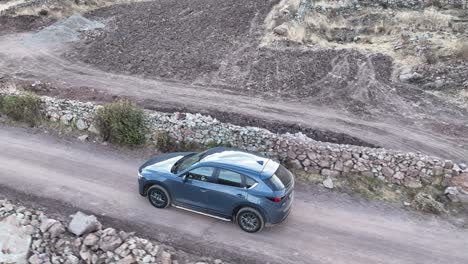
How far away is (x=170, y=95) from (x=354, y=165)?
1003 cm

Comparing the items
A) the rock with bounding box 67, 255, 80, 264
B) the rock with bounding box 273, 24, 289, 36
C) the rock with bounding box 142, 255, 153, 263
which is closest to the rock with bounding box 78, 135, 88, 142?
the rock with bounding box 67, 255, 80, 264

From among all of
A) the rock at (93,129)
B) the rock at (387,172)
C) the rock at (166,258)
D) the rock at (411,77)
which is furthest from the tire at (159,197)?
the rock at (411,77)

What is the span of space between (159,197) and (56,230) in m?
2.88

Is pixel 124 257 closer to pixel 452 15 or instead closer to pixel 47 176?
pixel 47 176

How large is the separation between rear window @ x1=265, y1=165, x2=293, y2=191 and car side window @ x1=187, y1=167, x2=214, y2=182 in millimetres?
1631

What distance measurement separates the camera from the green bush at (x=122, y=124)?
1561 cm

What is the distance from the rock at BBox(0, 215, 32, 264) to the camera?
10570mm

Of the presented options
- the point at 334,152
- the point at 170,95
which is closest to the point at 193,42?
the point at 170,95

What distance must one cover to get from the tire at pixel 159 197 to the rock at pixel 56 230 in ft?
8.29

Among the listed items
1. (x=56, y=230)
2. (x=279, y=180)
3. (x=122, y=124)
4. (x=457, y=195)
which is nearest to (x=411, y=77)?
(x=457, y=195)

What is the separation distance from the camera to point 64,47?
26797 mm

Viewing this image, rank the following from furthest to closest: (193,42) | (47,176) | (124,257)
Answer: (193,42) < (47,176) < (124,257)

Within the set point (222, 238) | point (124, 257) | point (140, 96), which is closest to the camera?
point (124, 257)

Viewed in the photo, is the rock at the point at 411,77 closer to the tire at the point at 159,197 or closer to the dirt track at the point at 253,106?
the dirt track at the point at 253,106
